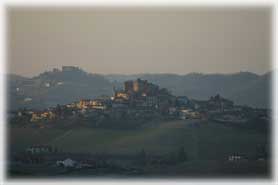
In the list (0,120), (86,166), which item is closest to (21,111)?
(0,120)

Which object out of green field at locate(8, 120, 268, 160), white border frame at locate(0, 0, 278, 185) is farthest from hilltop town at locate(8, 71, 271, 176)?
white border frame at locate(0, 0, 278, 185)

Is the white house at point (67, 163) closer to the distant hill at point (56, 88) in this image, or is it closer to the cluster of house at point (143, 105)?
the cluster of house at point (143, 105)

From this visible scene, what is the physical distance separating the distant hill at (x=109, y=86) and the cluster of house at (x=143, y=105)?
0.22ft

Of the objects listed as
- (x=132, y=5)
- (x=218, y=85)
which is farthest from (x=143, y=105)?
(x=132, y=5)

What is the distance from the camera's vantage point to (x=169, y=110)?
1059cm

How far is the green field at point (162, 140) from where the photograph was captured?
10.5m

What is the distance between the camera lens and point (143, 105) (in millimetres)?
10648

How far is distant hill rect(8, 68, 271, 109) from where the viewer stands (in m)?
10.4

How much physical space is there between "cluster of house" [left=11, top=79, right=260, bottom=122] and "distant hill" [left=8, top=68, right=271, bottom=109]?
7cm

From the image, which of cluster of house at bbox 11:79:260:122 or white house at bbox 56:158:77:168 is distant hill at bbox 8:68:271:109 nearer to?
cluster of house at bbox 11:79:260:122

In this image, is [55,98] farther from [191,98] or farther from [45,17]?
[191,98]

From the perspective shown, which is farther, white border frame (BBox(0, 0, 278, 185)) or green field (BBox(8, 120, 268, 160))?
green field (BBox(8, 120, 268, 160))

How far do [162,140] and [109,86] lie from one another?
34.9 inches

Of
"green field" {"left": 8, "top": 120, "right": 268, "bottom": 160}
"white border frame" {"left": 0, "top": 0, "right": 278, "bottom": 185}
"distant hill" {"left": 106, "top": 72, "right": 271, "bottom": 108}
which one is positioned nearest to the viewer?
"white border frame" {"left": 0, "top": 0, "right": 278, "bottom": 185}
